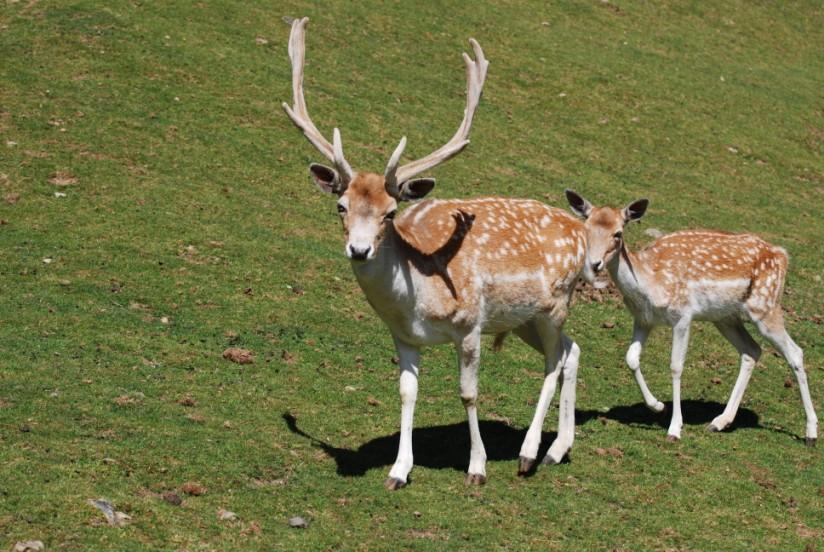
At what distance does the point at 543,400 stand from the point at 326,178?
110 inches

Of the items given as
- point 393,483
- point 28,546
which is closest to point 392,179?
point 393,483

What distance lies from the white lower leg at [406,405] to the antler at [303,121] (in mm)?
1538

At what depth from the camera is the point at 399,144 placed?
970cm

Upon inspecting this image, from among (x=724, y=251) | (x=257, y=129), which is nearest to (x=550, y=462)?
(x=724, y=251)

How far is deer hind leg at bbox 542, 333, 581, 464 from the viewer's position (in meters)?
10.4

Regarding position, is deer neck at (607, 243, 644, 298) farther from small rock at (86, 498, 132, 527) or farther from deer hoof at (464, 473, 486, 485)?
small rock at (86, 498, 132, 527)

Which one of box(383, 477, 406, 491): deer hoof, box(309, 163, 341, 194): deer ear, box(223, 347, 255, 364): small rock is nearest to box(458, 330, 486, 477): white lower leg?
box(383, 477, 406, 491): deer hoof

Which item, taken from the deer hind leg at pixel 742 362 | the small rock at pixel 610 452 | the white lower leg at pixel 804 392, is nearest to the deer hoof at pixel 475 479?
the small rock at pixel 610 452

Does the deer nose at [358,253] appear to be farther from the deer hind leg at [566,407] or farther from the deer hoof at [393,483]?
the deer hind leg at [566,407]

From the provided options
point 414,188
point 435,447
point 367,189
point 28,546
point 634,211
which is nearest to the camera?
point 28,546

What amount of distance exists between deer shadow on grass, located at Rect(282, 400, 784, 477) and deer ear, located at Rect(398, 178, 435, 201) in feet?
7.46

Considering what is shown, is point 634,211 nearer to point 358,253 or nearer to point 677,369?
point 677,369

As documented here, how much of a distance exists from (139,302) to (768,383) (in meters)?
7.32

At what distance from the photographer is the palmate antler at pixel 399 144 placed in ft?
29.6
